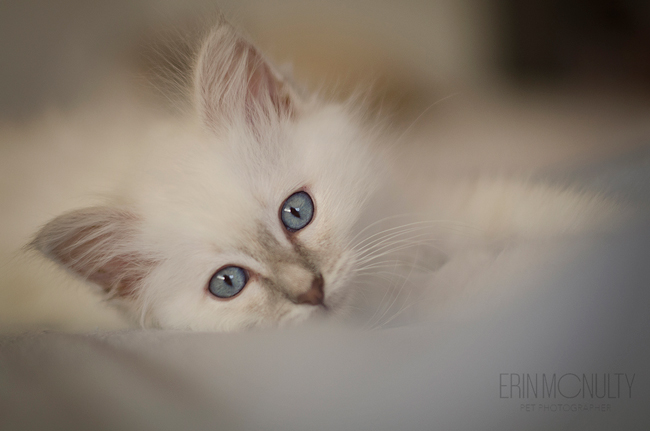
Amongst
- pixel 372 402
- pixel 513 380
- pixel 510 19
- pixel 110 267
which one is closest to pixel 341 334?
pixel 372 402

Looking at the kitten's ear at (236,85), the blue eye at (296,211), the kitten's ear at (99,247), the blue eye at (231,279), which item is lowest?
the kitten's ear at (99,247)

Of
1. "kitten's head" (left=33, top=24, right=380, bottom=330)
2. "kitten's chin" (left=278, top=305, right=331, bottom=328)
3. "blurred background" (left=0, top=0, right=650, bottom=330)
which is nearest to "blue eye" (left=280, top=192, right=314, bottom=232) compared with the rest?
"kitten's head" (left=33, top=24, right=380, bottom=330)

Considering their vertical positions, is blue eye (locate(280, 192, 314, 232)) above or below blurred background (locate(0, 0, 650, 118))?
below

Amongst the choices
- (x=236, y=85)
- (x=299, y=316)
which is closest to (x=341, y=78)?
(x=236, y=85)

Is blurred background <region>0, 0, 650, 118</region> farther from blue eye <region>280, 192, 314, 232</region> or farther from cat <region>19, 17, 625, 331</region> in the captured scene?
blue eye <region>280, 192, 314, 232</region>

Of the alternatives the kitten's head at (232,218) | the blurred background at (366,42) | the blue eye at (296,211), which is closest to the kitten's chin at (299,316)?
the kitten's head at (232,218)

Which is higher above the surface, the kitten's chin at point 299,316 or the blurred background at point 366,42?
the blurred background at point 366,42

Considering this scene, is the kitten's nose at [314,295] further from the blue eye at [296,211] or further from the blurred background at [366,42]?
the blurred background at [366,42]
